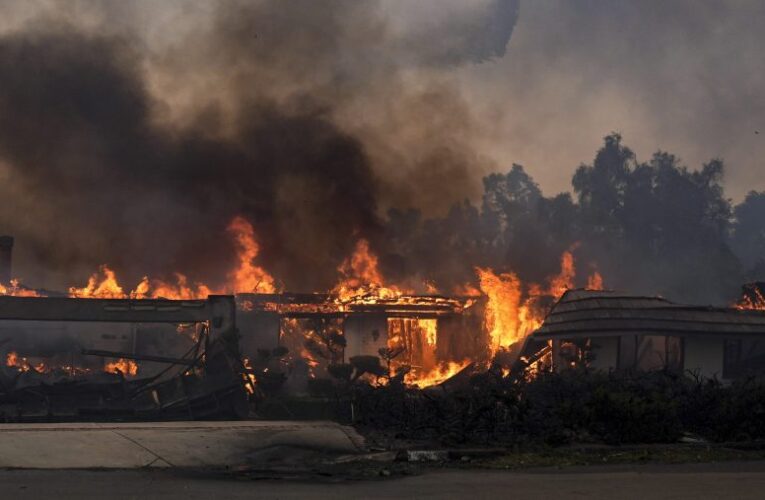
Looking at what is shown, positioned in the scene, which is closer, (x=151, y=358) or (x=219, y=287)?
(x=151, y=358)

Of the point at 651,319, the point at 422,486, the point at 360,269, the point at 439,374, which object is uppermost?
the point at 360,269

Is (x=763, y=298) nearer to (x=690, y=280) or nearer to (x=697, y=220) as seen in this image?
(x=690, y=280)

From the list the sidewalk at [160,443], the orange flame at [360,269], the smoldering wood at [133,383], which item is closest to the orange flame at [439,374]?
the orange flame at [360,269]

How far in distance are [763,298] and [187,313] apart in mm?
27571

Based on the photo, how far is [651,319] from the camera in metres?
31.9

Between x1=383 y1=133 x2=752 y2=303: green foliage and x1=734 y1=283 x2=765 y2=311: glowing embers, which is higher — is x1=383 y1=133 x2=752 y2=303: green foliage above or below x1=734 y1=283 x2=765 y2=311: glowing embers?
above

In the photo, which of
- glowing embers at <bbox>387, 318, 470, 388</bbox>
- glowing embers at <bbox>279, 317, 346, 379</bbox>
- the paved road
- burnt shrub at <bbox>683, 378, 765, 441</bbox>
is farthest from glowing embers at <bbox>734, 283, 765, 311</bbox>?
the paved road

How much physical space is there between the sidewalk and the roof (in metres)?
18.7

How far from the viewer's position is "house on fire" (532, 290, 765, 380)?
32.1 m

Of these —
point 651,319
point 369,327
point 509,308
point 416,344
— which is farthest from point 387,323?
point 651,319

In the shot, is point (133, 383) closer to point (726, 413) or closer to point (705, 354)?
point (726, 413)

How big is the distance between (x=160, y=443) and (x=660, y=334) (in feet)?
72.9

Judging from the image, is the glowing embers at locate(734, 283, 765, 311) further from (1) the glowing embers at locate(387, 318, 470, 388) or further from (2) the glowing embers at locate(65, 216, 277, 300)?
(2) the glowing embers at locate(65, 216, 277, 300)

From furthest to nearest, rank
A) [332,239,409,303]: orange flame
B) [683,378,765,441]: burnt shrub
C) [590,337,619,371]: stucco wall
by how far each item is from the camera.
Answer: [332,239,409,303]: orange flame → [590,337,619,371]: stucco wall → [683,378,765,441]: burnt shrub
